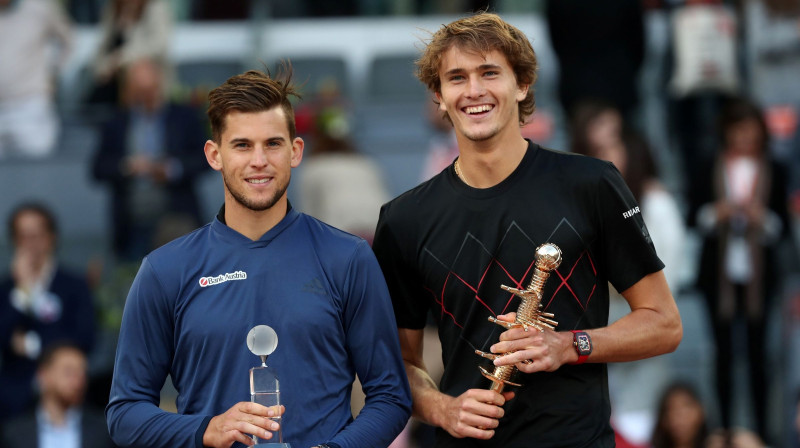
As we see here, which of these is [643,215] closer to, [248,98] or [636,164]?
[636,164]

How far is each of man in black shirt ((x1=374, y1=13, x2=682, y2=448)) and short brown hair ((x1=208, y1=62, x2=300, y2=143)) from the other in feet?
1.76

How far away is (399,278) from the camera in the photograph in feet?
15.0

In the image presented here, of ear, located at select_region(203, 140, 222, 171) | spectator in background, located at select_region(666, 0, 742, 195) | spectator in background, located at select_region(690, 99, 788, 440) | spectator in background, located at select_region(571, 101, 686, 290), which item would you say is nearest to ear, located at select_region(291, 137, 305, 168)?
ear, located at select_region(203, 140, 222, 171)

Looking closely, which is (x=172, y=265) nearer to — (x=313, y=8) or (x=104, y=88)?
(x=104, y=88)

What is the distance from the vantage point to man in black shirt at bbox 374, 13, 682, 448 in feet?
14.2

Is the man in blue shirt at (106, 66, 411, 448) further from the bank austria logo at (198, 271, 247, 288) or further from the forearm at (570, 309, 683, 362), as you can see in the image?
the forearm at (570, 309, 683, 362)

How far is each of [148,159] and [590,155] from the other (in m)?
3.80

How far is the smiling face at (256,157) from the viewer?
165 inches

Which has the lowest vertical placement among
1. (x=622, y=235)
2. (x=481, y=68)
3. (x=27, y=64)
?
(x=622, y=235)

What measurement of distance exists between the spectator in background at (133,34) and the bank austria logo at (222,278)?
6.55 metres

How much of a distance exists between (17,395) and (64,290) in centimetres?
77

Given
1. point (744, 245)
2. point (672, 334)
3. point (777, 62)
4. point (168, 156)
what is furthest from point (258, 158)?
point (777, 62)

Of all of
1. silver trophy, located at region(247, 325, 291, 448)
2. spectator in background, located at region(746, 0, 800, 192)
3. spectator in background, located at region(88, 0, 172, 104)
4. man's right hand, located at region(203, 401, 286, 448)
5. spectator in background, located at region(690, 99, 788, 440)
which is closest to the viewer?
man's right hand, located at region(203, 401, 286, 448)

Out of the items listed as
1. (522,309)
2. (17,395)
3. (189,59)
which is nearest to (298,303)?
(522,309)
